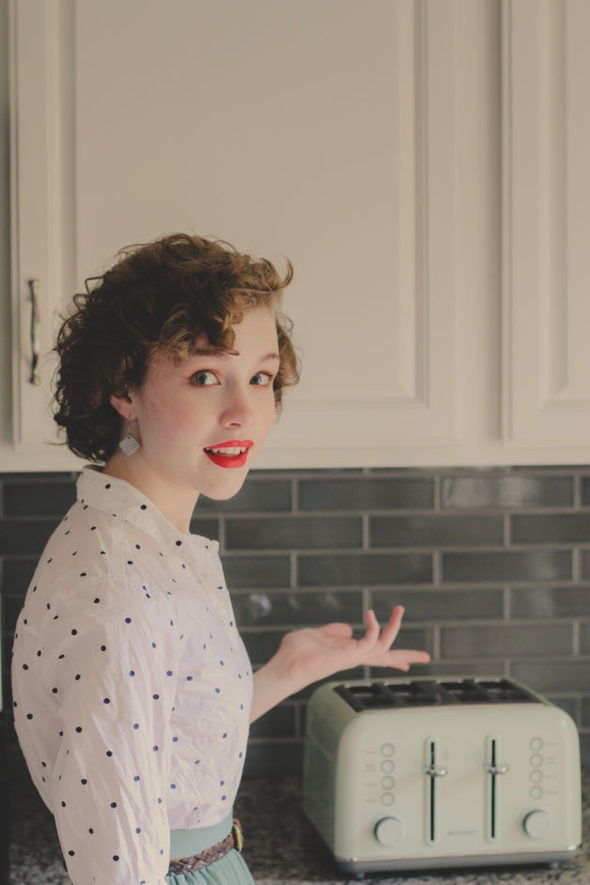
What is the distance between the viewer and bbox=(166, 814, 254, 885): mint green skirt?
1.22 m

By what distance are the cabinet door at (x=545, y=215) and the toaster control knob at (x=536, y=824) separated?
0.54 m

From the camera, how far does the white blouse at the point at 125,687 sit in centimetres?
97

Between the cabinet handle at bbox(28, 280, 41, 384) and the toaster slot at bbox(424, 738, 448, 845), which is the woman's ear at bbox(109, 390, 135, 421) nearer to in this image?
the cabinet handle at bbox(28, 280, 41, 384)

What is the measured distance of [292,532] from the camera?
6.77ft

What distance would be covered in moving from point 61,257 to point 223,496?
53 cm

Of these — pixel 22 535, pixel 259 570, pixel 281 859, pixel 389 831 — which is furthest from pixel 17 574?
pixel 389 831

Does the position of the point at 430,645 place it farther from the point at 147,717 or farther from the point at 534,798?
the point at 147,717

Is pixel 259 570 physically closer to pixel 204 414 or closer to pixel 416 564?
pixel 416 564

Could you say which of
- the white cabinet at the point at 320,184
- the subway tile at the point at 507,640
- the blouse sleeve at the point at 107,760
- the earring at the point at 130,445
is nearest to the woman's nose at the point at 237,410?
the earring at the point at 130,445

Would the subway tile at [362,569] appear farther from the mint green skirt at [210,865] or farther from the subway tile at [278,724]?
the mint green skirt at [210,865]

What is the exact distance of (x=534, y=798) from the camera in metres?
1.68

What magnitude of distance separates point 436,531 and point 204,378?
1005 millimetres

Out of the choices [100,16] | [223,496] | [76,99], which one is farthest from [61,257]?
[223,496]

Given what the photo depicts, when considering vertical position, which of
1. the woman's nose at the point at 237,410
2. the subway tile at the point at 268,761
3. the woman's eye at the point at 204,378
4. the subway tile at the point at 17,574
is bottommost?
the subway tile at the point at 268,761
